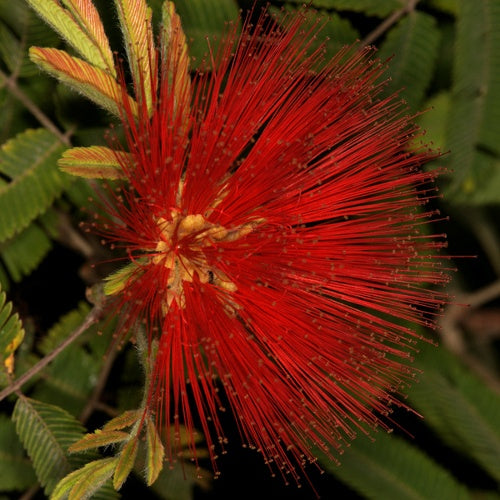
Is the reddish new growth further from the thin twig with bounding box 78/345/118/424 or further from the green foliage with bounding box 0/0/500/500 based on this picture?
the thin twig with bounding box 78/345/118/424

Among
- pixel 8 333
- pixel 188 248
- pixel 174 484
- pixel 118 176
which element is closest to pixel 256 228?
pixel 188 248

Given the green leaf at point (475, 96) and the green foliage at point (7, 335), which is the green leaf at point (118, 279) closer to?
the green foliage at point (7, 335)

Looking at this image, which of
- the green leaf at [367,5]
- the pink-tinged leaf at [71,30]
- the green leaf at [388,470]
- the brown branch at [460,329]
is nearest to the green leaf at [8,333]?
the pink-tinged leaf at [71,30]

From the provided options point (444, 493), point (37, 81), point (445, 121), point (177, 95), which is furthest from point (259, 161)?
point (444, 493)

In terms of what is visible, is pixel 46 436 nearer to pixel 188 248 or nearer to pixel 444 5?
pixel 188 248

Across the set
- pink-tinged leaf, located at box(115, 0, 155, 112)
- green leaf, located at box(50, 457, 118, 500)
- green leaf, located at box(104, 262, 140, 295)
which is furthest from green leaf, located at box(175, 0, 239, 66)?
green leaf, located at box(50, 457, 118, 500)

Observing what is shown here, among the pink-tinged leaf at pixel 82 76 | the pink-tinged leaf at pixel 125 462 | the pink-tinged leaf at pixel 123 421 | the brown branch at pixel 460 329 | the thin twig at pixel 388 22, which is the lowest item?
the pink-tinged leaf at pixel 125 462

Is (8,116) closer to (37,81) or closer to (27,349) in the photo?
(37,81)
